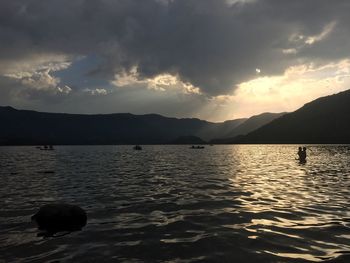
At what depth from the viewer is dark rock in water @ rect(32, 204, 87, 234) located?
1742cm

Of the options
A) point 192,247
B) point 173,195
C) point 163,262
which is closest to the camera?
point 163,262

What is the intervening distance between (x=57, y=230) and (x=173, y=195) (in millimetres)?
11717

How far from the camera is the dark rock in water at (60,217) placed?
57.2ft

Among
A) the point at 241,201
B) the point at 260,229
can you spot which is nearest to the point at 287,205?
the point at 241,201

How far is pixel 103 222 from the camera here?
711 inches

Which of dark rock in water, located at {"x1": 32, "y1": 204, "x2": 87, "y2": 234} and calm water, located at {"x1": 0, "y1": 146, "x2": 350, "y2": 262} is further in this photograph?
dark rock in water, located at {"x1": 32, "y1": 204, "x2": 87, "y2": 234}

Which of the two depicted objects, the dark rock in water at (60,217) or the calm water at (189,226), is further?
the dark rock in water at (60,217)

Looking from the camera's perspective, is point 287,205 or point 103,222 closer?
point 103,222

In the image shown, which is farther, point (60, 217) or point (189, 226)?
point (60, 217)

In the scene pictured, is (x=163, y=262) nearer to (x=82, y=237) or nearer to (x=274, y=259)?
(x=274, y=259)

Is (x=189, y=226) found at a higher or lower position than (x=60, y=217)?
lower

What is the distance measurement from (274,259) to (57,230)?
404 inches

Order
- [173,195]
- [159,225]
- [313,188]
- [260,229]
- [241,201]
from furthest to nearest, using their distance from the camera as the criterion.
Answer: [313,188] < [173,195] < [241,201] < [159,225] < [260,229]

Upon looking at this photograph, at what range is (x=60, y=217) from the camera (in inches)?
701
